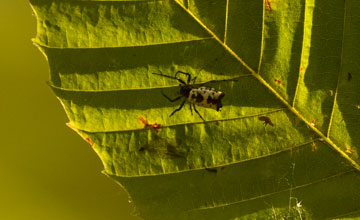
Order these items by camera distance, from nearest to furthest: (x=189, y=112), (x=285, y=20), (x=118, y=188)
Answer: (x=285, y=20) → (x=189, y=112) → (x=118, y=188)

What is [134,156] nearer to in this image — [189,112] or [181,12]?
[189,112]

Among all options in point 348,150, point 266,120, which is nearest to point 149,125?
point 266,120

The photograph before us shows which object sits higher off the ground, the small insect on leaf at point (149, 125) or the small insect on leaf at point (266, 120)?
the small insect on leaf at point (266, 120)

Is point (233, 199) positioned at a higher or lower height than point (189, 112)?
lower

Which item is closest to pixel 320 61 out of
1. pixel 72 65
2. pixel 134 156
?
pixel 134 156

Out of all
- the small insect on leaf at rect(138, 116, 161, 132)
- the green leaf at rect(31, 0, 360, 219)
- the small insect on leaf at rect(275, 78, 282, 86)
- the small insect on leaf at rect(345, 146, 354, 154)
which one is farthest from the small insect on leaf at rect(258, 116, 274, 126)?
the small insect on leaf at rect(138, 116, 161, 132)

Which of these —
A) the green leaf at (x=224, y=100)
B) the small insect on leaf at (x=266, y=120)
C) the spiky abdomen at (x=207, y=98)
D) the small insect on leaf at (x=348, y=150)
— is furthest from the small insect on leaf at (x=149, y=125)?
the small insect on leaf at (x=348, y=150)

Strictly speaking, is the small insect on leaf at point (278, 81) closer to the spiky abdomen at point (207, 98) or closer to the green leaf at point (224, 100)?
the green leaf at point (224, 100)
